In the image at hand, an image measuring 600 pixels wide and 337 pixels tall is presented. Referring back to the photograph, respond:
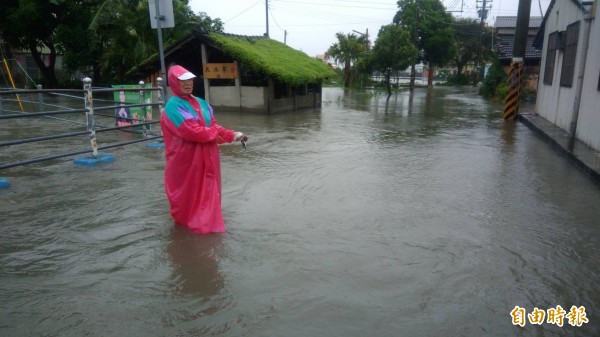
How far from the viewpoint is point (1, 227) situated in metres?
4.68

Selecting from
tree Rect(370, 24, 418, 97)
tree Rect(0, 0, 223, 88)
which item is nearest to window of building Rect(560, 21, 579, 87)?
tree Rect(370, 24, 418, 97)

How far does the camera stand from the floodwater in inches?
122

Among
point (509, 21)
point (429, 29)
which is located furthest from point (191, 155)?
point (429, 29)

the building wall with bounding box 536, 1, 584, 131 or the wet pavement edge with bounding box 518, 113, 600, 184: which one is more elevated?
the building wall with bounding box 536, 1, 584, 131

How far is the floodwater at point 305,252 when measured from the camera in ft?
10.2

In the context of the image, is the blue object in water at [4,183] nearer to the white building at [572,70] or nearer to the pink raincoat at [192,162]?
the pink raincoat at [192,162]

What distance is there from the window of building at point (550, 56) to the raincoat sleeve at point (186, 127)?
1210 centimetres

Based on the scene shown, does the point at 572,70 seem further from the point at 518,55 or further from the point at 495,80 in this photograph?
the point at 495,80

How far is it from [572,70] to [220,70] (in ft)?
36.7

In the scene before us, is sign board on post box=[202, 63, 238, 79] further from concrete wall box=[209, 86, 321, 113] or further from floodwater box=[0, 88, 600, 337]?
floodwater box=[0, 88, 600, 337]

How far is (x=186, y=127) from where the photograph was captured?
4281 mm

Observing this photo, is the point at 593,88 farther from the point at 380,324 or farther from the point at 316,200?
the point at 380,324

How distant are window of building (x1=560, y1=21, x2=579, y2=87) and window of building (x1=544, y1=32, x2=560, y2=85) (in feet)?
3.71

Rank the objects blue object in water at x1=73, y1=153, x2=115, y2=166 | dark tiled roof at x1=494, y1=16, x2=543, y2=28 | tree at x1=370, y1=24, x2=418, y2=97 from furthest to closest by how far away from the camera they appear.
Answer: dark tiled roof at x1=494, y1=16, x2=543, y2=28 → tree at x1=370, y1=24, x2=418, y2=97 → blue object in water at x1=73, y1=153, x2=115, y2=166
